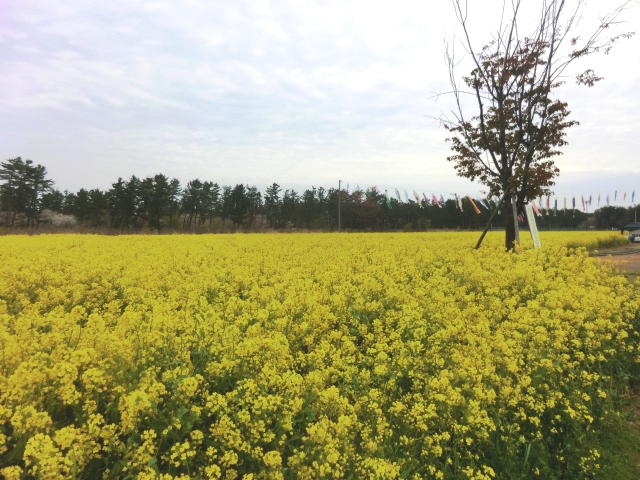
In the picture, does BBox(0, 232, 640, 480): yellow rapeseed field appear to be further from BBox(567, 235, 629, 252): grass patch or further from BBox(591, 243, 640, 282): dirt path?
BBox(567, 235, 629, 252): grass patch

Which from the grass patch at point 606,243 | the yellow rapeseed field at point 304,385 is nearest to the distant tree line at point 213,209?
the grass patch at point 606,243

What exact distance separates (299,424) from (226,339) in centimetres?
93

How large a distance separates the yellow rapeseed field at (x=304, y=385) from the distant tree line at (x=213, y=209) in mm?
29564

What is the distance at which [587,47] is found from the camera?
10406 mm

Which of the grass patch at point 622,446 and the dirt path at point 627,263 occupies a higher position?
the dirt path at point 627,263

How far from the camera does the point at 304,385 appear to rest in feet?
9.26

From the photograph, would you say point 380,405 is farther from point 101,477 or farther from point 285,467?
point 101,477

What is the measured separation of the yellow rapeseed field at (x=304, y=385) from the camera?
2.15 meters

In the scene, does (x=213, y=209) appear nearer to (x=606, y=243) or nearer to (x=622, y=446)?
(x=606, y=243)

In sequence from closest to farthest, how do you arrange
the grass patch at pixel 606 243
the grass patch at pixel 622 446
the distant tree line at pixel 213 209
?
the grass patch at pixel 622 446 < the grass patch at pixel 606 243 < the distant tree line at pixel 213 209

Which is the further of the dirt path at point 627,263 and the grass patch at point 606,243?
the grass patch at point 606,243

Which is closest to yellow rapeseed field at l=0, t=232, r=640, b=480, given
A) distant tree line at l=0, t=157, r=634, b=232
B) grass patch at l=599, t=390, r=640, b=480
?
grass patch at l=599, t=390, r=640, b=480

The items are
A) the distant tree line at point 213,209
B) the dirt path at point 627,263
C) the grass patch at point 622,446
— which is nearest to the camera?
the grass patch at point 622,446

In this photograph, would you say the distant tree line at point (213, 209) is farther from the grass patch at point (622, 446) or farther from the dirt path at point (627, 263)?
the grass patch at point (622, 446)
